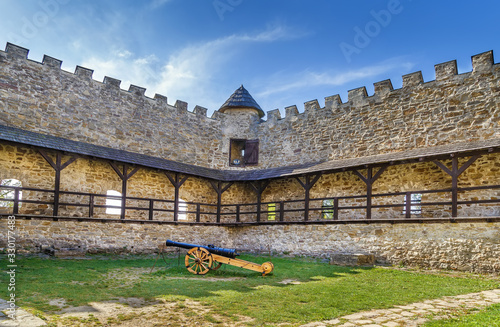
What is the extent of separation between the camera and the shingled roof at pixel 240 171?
1111cm

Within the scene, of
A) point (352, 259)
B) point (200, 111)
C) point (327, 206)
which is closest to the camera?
point (352, 259)

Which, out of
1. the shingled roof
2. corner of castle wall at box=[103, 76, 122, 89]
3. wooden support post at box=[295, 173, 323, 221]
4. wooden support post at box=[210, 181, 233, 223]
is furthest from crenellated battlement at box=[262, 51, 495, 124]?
corner of castle wall at box=[103, 76, 122, 89]

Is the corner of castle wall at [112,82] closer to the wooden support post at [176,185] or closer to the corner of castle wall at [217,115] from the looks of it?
the wooden support post at [176,185]

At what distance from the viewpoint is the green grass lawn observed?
5.57 metres

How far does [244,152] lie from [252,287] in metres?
11.5

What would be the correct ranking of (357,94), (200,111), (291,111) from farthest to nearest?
1. (200,111)
2. (291,111)
3. (357,94)

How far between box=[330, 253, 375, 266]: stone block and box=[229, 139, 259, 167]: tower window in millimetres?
7898

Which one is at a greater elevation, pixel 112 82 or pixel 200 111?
pixel 112 82

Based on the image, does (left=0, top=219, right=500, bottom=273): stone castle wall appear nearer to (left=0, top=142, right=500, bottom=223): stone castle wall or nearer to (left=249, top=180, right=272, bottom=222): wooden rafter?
(left=0, top=142, right=500, bottom=223): stone castle wall

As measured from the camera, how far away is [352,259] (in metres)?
10.5

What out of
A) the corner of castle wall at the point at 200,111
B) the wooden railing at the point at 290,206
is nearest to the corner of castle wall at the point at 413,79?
the wooden railing at the point at 290,206

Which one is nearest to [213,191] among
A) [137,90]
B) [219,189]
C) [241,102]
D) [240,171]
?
[219,189]

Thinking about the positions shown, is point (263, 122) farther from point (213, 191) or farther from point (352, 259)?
point (352, 259)

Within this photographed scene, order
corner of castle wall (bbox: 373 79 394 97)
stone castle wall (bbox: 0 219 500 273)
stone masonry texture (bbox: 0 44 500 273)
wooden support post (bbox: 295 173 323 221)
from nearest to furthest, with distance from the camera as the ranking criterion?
stone castle wall (bbox: 0 219 500 273), stone masonry texture (bbox: 0 44 500 273), wooden support post (bbox: 295 173 323 221), corner of castle wall (bbox: 373 79 394 97)
